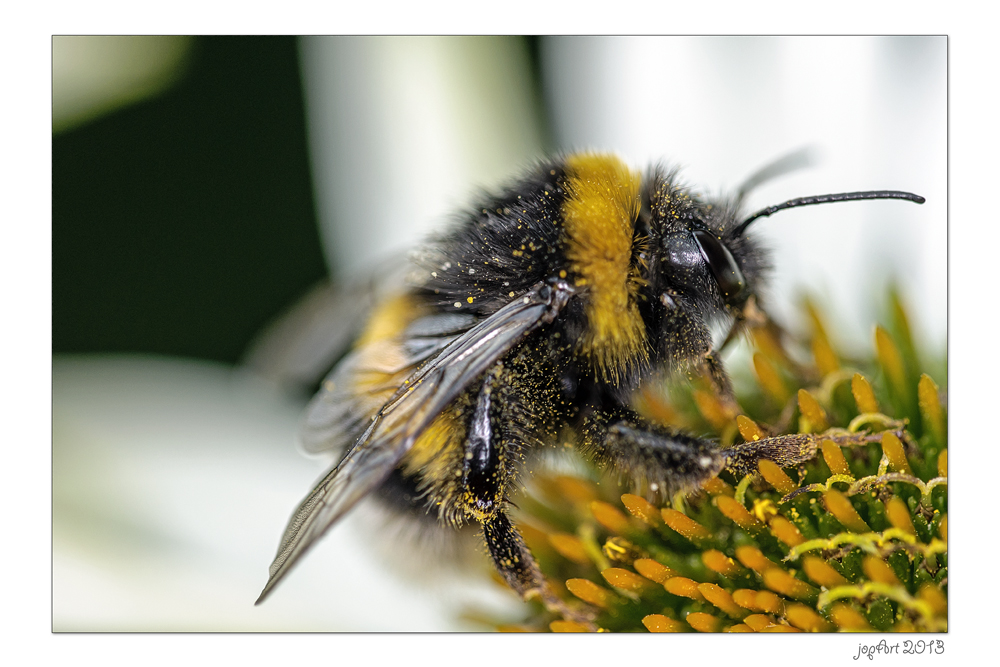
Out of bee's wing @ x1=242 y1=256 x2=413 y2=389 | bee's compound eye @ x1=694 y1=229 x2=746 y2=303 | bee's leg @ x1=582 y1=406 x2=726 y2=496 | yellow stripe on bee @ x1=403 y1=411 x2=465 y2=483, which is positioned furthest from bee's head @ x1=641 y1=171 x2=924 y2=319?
bee's wing @ x1=242 y1=256 x2=413 y2=389

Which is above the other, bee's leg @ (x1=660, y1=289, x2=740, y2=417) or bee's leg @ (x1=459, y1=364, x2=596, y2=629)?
bee's leg @ (x1=660, y1=289, x2=740, y2=417)

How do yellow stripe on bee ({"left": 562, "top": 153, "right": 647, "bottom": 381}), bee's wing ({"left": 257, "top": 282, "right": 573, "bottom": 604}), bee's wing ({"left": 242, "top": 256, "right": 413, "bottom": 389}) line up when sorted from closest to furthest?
bee's wing ({"left": 257, "top": 282, "right": 573, "bottom": 604}), yellow stripe on bee ({"left": 562, "top": 153, "right": 647, "bottom": 381}), bee's wing ({"left": 242, "top": 256, "right": 413, "bottom": 389})

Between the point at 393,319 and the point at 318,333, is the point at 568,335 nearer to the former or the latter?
the point at 393,319

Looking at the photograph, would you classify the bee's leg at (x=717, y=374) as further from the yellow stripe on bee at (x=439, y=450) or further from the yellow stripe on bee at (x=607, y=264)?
the yellow stripe on bee at (x=439, y=450)

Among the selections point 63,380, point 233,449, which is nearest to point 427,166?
point 233,449

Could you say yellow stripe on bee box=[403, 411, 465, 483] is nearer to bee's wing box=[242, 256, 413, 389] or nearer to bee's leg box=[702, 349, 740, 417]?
bee's leg box=[702, 349, 740, 417]

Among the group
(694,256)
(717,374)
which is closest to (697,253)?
(694,256)
